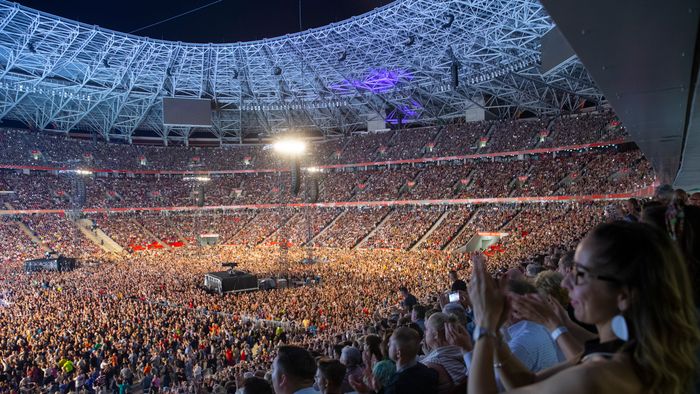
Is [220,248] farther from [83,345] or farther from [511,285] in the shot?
[511,285]

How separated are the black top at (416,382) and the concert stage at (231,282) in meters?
22.9

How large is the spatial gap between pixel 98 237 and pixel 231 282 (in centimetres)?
2967

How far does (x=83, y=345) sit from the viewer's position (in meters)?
14.8

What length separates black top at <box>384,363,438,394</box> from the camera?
3.07 meters

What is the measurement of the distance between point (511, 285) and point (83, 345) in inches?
613

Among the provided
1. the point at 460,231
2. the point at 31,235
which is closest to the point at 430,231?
the point at 460,231

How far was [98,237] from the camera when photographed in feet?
158

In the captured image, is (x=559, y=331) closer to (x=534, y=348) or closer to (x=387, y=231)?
(x=534, y=348)

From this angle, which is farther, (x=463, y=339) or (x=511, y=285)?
(x=511, y=285)

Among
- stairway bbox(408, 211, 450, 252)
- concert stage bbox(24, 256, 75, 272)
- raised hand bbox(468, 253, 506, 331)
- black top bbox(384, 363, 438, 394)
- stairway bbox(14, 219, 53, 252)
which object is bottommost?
black top bbox(384, 363, 438, 394)

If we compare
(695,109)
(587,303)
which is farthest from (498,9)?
(587,303)

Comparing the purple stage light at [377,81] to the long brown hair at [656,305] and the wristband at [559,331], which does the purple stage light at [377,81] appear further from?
the long brown hair at [656,305]

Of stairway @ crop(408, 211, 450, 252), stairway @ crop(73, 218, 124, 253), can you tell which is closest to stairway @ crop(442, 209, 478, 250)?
stairway @ crop(408, 211, 450, 252)

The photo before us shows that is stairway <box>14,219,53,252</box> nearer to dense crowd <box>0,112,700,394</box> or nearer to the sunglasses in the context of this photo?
dense crowd <box>0,112,700,394</box>
